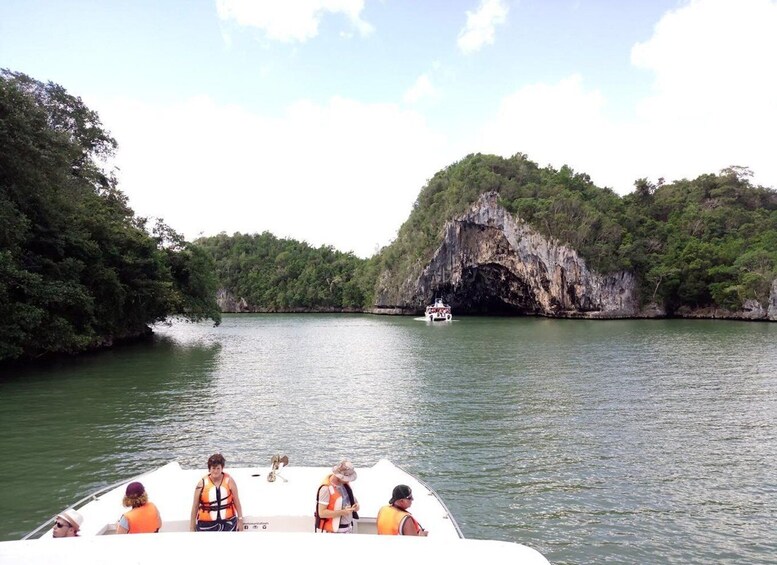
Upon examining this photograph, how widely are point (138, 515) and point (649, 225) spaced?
75323mm

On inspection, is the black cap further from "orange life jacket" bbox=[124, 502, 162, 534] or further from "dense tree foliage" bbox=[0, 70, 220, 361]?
"dense tree foliage" bbox=[0, 70, 220, 361]

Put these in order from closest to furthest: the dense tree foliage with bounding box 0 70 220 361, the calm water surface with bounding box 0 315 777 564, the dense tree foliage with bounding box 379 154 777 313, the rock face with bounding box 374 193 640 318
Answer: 1. the calm water surface with bounding box 0 315 777 564
2. the dense tree foliage with bounding box 0 70 220 361
3. the dense tree foliage with bounding box 379 154 777 313
4. the rock face with bounding box 374 193 640 318

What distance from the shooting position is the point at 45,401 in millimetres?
15867

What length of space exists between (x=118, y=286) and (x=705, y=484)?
83.4 ft

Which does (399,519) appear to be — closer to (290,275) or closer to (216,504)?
(216,504)

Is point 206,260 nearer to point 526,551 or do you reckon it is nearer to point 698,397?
point 698,397

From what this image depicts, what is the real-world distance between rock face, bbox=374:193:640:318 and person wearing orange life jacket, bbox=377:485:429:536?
207 feet

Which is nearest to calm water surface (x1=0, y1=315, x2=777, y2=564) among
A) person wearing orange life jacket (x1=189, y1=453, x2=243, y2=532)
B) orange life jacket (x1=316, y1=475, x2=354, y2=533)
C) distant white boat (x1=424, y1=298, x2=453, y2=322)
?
orange life jacket (x1=316, y1=475, x2=354, y2=533)

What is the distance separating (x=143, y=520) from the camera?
16.7 feet

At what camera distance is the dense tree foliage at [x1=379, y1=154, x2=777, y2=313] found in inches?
2383

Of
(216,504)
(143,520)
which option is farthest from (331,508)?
(143,520)

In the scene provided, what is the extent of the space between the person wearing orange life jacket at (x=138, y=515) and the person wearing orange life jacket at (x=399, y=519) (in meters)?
2.24

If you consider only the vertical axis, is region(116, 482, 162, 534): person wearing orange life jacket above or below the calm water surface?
above

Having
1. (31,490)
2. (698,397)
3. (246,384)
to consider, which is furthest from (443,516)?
(246,384)
